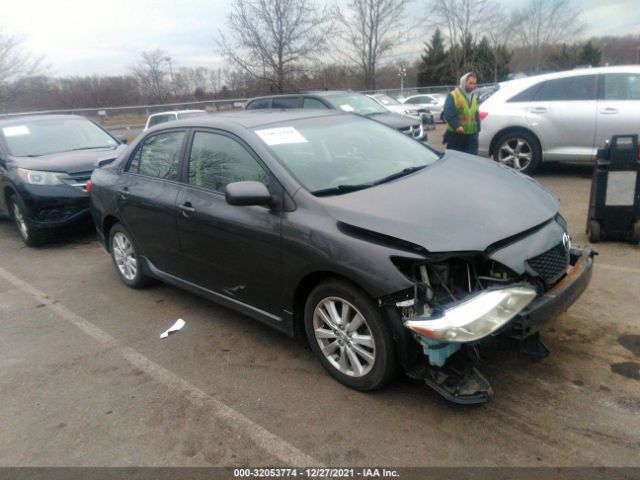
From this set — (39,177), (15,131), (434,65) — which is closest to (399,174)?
(39,177)

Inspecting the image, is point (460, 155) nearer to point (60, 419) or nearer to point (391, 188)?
point (391, 188)

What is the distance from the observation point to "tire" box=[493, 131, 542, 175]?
Answer: 821cm

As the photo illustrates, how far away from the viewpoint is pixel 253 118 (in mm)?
4039

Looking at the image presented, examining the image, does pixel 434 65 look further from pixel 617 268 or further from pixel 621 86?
pixel 617 268

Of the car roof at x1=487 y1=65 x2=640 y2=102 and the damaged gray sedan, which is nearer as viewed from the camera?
the damaged gray sedan

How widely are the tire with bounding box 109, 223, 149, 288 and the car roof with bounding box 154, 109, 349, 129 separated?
127cm

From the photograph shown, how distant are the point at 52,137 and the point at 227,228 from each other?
555 centimetres

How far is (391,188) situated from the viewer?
3326 mm

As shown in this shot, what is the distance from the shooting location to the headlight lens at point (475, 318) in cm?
252

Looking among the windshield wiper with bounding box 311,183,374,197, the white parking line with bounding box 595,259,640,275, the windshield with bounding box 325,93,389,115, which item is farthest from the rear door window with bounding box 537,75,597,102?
the windshield wiper with bounding box 311,183,374,197

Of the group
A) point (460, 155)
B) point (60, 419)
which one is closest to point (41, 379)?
point (60, 419)

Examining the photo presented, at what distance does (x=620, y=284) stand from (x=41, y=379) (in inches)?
182

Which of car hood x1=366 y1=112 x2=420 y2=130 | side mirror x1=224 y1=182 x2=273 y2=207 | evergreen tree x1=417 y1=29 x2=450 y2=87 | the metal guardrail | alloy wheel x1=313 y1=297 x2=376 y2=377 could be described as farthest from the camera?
evergreen tree x1=417 y1=29 x2=450 y2=87

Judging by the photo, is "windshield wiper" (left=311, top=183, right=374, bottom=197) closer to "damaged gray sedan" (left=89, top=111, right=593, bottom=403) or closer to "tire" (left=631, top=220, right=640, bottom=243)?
"damaged gray sedan" (left=89, top=111, right=593, bottom=403)
